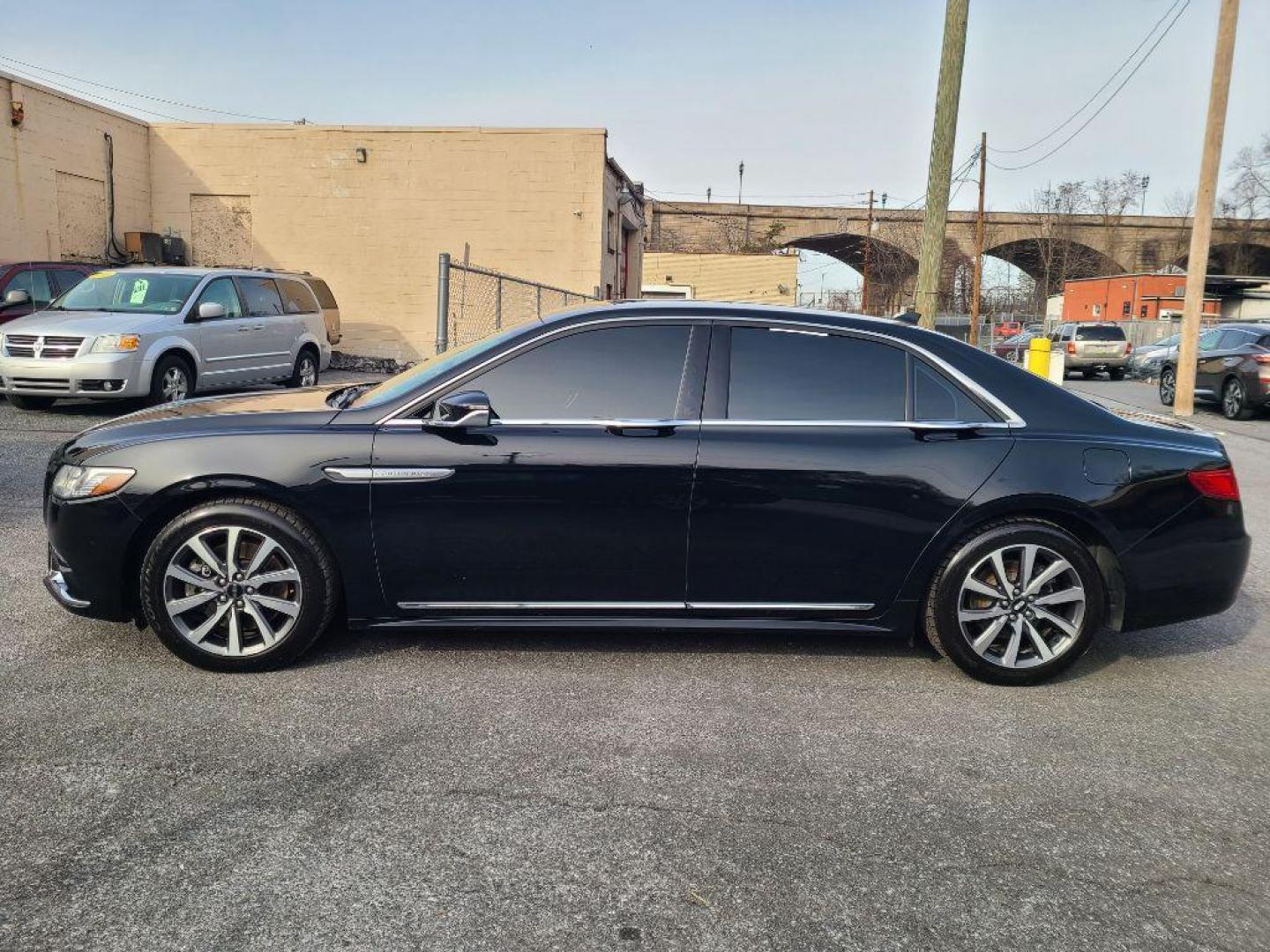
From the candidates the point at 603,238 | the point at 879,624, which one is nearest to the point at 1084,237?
the point at 603,238

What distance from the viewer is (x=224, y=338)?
11969 mm

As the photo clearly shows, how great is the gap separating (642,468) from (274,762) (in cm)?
175

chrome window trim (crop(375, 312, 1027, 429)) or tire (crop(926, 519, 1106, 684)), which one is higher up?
chrome window trim (crop(375, 312, 1027, 429))

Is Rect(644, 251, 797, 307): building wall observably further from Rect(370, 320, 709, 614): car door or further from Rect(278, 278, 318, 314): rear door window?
Rect(370, 320, 709, 614): car door

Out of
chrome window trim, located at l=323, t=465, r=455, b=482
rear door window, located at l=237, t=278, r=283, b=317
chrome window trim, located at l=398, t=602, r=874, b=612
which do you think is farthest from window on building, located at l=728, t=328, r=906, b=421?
rear door window, located at l=237, t=278, r=283, b=317

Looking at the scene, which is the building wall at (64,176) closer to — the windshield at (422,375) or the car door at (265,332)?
the car door at (265,332)

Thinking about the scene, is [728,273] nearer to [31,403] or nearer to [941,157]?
[941,157]

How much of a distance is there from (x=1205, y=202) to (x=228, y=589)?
56.8ft

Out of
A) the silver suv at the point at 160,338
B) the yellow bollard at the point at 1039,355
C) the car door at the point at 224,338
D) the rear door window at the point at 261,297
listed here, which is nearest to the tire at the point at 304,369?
the silver suv at the point at 160,338

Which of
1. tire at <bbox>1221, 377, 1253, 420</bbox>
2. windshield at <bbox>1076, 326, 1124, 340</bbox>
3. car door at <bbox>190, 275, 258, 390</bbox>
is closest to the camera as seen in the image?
car door at <bbox>190, 275, 258, 390</bbox>

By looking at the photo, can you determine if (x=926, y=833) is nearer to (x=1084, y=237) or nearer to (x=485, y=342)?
(x=485, y=342)

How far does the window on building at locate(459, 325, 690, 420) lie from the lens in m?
4.03

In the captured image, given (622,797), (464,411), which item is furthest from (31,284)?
(622,797)

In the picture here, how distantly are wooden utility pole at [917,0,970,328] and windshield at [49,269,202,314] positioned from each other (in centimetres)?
868
